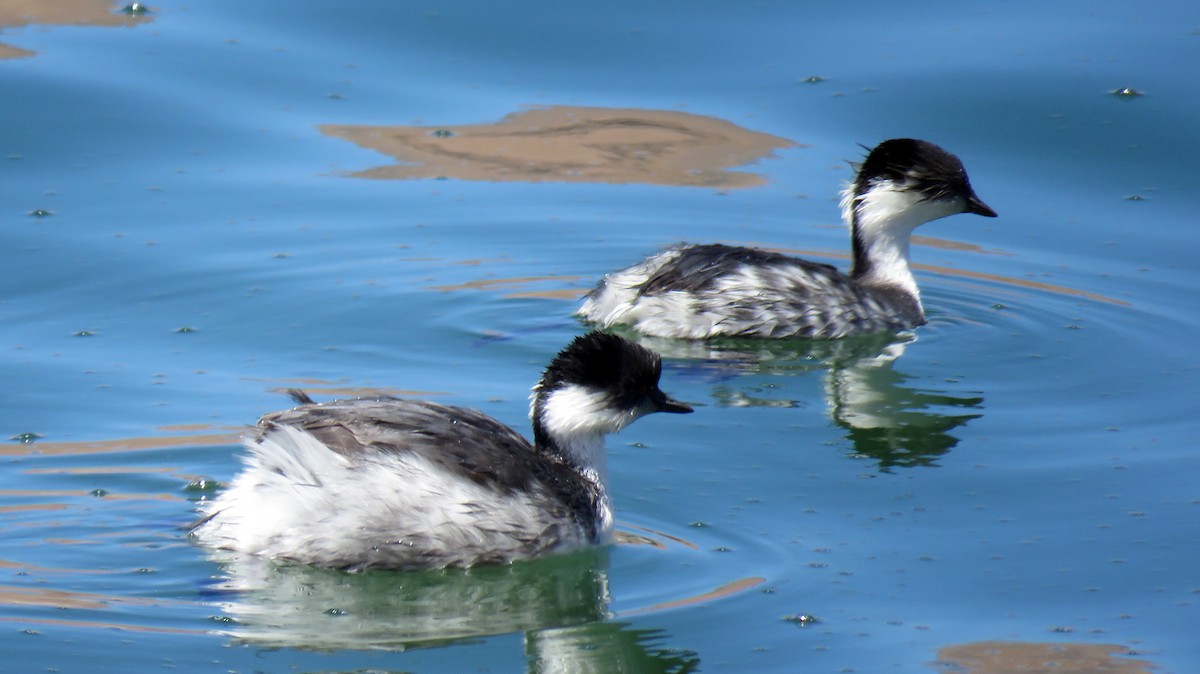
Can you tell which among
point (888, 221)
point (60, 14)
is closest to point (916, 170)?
point (888, 221)

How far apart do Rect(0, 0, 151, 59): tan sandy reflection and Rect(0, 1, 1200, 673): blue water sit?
0.56 ft

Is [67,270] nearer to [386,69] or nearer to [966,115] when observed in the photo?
[386,69]

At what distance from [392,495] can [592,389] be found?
884mm

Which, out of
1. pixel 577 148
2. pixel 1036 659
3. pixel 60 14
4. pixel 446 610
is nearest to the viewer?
pixel 1036 659

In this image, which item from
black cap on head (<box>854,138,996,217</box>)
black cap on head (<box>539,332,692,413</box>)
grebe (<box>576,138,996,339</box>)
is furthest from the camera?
black cap on head (<box>854,138,996,217</box>)

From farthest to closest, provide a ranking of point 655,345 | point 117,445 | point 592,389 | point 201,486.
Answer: point 655,345
point 117,445
point 201,486
point 592,389

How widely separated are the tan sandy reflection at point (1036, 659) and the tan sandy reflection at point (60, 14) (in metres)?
10.8

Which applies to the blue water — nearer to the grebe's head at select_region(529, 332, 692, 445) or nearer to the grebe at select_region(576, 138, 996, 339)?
the grebe at select_region(576, 138, 996, 339)

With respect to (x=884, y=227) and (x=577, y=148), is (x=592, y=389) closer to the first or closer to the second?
(x=884, y=227)

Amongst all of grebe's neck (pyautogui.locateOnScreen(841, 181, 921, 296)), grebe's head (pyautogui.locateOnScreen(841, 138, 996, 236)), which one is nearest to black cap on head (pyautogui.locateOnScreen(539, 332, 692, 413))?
grebe's neck (pyautogui.locateOnScreen(841, 181, 921, 296))

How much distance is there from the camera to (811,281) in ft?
34.0

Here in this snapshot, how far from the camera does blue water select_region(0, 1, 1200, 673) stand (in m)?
6.50

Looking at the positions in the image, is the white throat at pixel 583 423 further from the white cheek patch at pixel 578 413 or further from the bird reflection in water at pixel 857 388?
the bird reflection in water at pixel 857 388

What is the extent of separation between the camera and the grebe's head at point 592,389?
7.20 meters
